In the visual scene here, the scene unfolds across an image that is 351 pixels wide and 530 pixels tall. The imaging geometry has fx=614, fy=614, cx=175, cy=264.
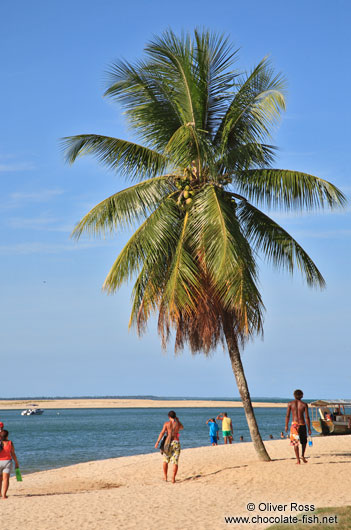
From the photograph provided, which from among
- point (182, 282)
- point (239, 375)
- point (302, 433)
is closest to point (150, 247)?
point (182, 282)

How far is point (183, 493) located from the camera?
13.2m

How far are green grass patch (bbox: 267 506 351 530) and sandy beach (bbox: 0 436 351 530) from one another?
99 cm

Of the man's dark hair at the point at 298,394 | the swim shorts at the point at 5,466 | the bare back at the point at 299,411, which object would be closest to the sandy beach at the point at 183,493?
the swim shorts at the point at 5,466

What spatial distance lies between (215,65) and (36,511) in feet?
38.7

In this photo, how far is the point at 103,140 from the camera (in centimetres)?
1694

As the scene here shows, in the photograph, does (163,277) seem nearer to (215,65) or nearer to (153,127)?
(153,127)

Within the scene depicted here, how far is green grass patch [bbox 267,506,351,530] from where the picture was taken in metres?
8.52

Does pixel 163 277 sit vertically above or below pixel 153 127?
below

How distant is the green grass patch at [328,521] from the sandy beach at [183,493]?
988 mm

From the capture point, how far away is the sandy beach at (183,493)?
34.6 ft

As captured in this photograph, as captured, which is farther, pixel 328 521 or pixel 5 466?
pixel 5 466

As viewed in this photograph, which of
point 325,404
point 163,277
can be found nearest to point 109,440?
point 325,404

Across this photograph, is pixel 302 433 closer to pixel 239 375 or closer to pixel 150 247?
pixel 239 375

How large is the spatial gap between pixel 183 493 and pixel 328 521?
4.88 m
